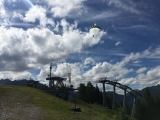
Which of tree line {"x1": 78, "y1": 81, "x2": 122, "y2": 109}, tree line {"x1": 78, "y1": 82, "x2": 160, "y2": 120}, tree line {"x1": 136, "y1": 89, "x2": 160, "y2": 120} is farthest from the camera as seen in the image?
tree line {"x1": 78, "y1": 81, "x2": 122, "y2": 109}

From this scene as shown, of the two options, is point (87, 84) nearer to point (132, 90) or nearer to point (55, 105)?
point (132, 90)

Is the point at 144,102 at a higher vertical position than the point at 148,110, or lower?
higher

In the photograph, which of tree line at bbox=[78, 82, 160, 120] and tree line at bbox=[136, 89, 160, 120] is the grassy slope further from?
tree line at bbox=[136, 89, 160, 120]

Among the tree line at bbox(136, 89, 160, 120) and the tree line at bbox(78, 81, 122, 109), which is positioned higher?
the tree line at bbox(78, 81, 122, 109)

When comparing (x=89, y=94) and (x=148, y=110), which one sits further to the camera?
(x=89, y=94)

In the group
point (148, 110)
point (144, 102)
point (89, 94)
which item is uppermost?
point (89, 94)

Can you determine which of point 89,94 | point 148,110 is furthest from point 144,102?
point 89,94

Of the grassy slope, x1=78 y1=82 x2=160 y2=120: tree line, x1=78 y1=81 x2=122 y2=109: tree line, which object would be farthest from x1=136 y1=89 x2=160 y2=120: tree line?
the grassy slope

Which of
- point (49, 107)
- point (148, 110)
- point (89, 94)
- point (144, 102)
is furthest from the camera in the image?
point (89, 94)

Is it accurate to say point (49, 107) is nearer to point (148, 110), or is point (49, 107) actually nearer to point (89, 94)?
point (89, 94)

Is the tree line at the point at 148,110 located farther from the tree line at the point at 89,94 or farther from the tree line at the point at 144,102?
the tree line at the point at 89,94

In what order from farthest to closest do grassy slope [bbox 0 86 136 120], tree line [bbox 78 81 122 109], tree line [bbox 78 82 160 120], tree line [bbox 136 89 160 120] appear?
1. tree line [bbox 78 81 122 109]
2. tree line [bbox 78 82 160 120]
3. tree line [bbox 136 89 160 120]
4. grassy slope [bbox 0 86 136 120]

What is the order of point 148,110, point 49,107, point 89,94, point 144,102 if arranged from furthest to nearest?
1. point 89,94
2. point 144,102
3. point 148,110
4. point 49,107

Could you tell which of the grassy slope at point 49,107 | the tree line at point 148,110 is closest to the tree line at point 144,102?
the tree line at point 148,110
